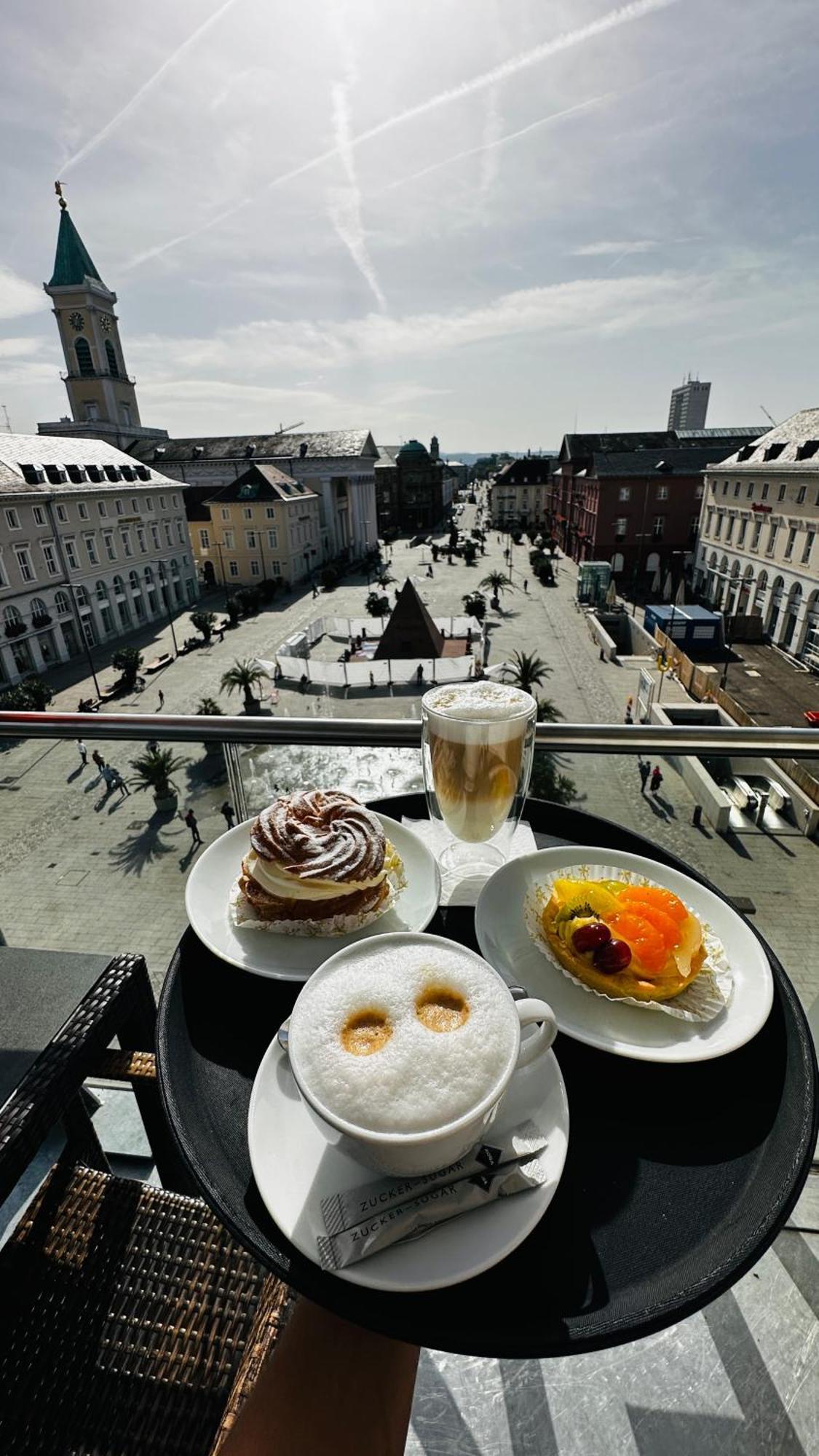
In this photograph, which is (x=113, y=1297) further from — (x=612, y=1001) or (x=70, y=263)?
(x=70, y=263)

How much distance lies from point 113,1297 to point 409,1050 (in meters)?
1.17

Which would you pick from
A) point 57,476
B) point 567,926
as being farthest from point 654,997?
point 57,476

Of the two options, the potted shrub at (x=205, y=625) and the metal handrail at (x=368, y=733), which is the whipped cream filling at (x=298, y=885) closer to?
the metal handrail at (x=368, y=733)

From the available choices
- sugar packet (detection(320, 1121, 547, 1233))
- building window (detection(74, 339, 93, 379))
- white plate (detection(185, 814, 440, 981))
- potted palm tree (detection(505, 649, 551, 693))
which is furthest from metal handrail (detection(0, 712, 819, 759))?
building window (detection(74, 339, 93, 379))

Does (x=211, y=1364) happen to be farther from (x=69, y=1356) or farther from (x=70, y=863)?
(x=70, y=863)

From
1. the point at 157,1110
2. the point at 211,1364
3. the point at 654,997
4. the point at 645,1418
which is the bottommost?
the point at 645,1418

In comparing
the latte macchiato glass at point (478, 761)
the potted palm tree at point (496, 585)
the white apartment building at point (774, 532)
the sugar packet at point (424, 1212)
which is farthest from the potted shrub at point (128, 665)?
the white apartment building at point (774, 532)

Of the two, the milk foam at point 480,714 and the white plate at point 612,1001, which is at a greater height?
the milk foam at point 480,714

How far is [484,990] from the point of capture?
97 centimetres

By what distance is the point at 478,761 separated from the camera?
5.90 ft

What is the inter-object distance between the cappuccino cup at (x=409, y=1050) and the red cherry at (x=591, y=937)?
0.28 metres

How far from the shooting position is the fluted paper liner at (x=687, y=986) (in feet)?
3.87

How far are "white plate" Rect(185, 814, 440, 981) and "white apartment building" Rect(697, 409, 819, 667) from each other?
32621 millimetres

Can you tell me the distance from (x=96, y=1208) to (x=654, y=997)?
146cm
